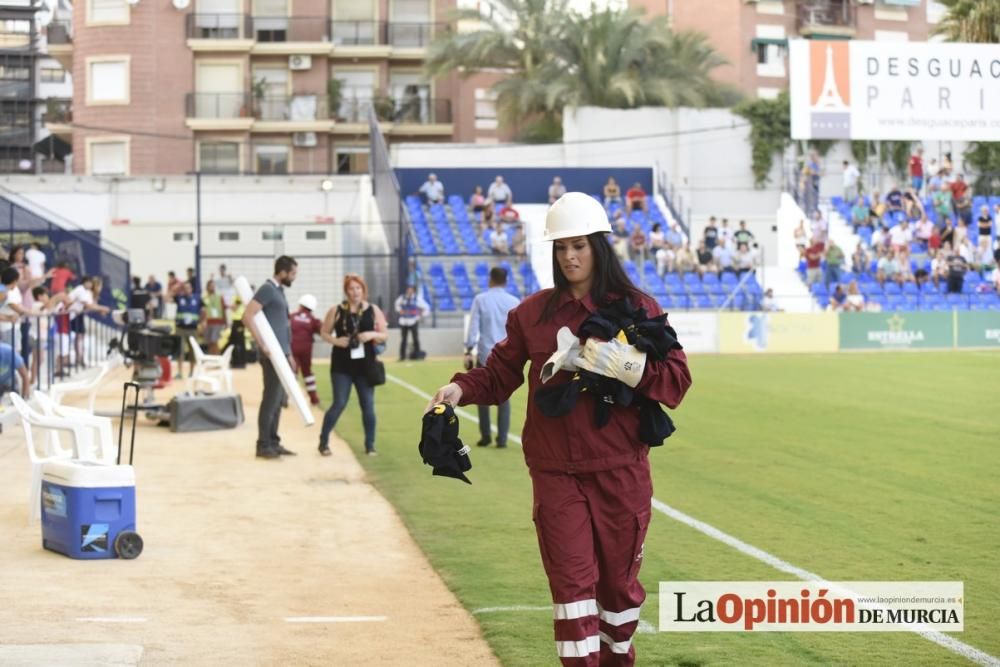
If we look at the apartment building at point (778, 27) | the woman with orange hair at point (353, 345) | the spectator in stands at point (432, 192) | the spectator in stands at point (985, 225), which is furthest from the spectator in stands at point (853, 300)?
the woman with orange hair at point (353, 345)

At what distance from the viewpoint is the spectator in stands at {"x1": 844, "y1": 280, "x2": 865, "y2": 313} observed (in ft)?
138

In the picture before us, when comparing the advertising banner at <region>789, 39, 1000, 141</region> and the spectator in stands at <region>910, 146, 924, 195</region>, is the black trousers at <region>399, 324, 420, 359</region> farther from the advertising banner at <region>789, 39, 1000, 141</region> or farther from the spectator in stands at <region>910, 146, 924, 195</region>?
the spectator in stands at <region>910, 146, 924, 195</region>

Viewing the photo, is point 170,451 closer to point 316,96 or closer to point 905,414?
point 905,414

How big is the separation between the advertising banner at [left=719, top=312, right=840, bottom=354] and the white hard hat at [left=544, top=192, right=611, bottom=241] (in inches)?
1340

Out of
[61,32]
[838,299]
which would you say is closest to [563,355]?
[838,299]

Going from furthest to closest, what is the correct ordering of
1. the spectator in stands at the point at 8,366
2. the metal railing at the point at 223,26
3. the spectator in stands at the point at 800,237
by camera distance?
the metal railing at the point at 223,26
the spectator in stands at the point at 800,237
the spectator in stands at the point at 8,366

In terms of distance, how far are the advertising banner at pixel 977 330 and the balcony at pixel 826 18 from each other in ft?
84.3

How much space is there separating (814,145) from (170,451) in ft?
130

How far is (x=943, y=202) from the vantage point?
44438 millimetres

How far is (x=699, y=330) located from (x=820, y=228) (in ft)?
28.1

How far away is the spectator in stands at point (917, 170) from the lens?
46.4 meters

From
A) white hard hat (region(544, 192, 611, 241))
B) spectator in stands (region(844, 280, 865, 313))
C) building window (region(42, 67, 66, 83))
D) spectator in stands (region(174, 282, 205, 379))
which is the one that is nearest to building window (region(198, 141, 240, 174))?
spectator in stands (region(174, 282, 205, 379))

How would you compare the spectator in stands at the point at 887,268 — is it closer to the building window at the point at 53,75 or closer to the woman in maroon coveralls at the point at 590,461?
the woman in maroon coveralls at the point at 590,461

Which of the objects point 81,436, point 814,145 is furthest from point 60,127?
point 81,436
